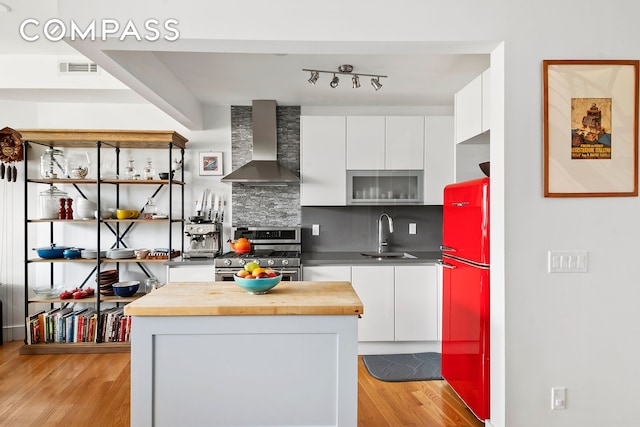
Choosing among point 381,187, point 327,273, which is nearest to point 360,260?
point 327,273

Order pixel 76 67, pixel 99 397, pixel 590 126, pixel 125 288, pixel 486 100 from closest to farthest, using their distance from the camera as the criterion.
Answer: pixel 590 126, pixel 486 100, pixel 99 397, pixel 76 67, pixel 125 288

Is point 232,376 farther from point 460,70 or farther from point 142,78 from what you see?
point 460,70

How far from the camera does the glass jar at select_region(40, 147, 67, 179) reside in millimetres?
3896

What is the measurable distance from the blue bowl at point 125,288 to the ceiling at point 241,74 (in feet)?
5.52

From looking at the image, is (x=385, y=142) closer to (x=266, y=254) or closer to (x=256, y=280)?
(x=266, y=254)

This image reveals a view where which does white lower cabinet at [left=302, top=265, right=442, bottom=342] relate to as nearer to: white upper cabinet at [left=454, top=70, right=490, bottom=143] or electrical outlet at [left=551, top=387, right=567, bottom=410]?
white upper cabinet at [left=454, top=70, right=490, bottom=143]

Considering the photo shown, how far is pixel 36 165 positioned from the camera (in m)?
4.11

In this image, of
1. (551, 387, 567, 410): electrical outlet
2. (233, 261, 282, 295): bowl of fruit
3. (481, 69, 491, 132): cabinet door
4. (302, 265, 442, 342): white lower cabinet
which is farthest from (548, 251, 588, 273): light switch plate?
(302, 265, 442, 342): white lower cabinet

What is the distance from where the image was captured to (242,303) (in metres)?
A: 2.00

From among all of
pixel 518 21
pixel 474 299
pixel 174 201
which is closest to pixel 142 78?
pixel 174 201

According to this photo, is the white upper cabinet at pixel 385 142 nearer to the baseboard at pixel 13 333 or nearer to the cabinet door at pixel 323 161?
the cabinet door at pixel 323 161

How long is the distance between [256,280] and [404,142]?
249cm

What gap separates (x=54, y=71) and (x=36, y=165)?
1185 millimetres

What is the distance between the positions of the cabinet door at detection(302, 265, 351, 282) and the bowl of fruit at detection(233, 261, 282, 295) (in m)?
1.50
